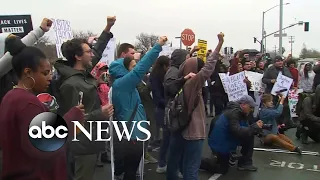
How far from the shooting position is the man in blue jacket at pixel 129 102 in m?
3.67

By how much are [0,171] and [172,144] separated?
284cm

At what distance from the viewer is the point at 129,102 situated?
12.6ft

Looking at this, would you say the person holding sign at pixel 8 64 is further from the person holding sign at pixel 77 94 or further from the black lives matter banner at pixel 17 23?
the black lives matter banner at pixel 17 23

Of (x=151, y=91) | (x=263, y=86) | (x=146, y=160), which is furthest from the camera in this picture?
(x=263, y=86)

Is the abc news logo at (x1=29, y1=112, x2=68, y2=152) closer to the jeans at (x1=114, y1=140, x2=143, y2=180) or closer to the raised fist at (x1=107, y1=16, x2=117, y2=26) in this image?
the jeans at (x1=114, y1=140, x2=143, y2=180)

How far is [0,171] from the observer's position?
2.04 metres

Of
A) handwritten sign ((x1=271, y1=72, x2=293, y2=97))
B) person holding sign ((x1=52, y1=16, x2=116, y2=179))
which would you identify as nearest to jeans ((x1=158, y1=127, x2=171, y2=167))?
person holding sign ((x1=52, y1=16, x2=116, y2=179))

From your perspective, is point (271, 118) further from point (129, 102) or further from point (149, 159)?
point (129, 102)

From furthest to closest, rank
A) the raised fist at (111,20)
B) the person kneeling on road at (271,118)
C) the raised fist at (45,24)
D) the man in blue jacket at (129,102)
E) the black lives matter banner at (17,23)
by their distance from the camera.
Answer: the person kneeling on road at (271,118)
the black lives matter banner at (17,23)
the raised fist at (111,20)
the man in blue jacket at (129,102)
the raised fist at (45,24)

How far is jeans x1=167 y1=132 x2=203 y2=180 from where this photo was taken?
4430mm

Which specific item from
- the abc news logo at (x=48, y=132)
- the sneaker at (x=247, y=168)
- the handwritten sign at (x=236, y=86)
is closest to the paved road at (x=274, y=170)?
the sneaker at (x=247, y=168)

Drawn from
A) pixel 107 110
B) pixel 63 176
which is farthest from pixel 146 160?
pixel 63 176

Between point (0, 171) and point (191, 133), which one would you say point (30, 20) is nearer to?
point (191, 133)

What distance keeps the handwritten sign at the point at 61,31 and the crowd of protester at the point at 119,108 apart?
2.89ft
